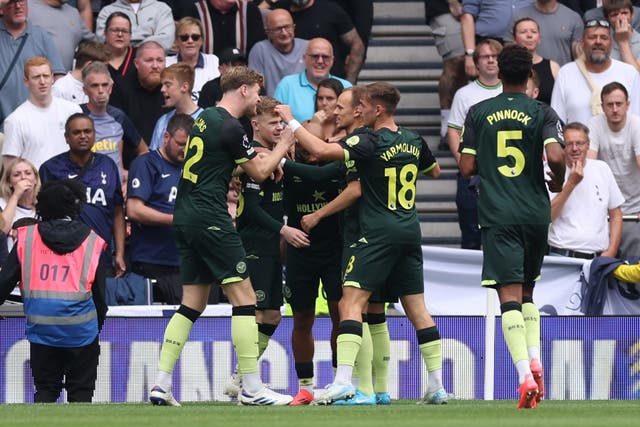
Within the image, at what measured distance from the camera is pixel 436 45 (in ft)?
61.5

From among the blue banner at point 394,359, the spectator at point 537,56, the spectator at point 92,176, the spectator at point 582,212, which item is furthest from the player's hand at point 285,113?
the spectator at point 537,56

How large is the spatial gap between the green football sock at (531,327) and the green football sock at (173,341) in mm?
2409

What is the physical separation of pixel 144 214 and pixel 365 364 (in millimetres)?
4030

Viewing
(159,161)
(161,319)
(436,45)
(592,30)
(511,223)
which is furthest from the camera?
(436,45)

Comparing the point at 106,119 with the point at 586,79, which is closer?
the point at 106,119

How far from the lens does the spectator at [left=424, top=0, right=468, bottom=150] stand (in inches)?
706

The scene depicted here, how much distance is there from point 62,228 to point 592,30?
7306mm

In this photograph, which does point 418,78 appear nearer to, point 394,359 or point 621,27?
point 621,27

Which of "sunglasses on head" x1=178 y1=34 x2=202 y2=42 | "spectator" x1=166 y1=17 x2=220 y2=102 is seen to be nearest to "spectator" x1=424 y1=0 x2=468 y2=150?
"spectator" x1=166 y1=17 x2=220 y2=102

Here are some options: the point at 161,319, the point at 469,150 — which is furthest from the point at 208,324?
the point at 469,150

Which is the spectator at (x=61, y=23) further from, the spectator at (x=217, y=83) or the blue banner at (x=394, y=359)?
the blue banner at (x=394, y=359)

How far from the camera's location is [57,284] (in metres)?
11.7

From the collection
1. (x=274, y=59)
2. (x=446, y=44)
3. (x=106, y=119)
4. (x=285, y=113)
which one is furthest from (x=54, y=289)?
(x=446, y=44)

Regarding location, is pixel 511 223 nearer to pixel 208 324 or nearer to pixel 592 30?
pixel 208 324
